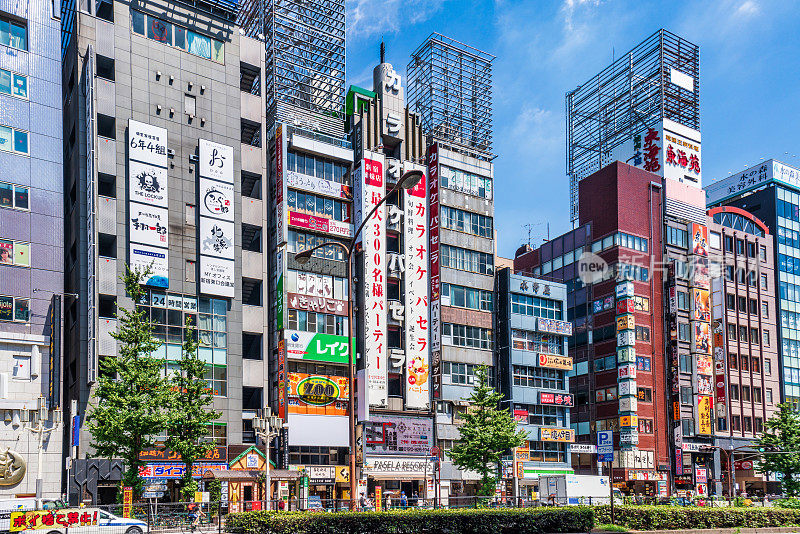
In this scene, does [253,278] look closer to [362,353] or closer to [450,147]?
[362,353]

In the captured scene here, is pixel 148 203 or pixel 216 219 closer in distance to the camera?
pixel 148 203

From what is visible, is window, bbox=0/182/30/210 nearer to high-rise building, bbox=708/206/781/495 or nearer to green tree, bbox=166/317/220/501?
green tree, bbox=166/317/220/501

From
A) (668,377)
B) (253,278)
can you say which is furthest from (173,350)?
(668,377)

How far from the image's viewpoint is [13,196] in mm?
57219

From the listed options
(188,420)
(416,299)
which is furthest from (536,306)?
(188,420)

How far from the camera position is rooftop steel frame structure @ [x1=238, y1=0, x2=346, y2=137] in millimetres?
75062

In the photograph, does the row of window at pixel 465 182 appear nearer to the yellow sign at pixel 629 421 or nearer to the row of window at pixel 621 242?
the row of window at pixel 621 242

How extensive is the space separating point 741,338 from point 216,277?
65309 millimetres

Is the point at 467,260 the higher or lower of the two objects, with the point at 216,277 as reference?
higher

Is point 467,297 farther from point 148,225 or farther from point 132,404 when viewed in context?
point 132,404

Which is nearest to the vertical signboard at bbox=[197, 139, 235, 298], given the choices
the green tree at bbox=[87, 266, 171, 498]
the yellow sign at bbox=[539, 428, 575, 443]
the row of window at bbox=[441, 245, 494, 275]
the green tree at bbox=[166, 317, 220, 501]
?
the green tree at bbox=[166, 317, 220, 501]

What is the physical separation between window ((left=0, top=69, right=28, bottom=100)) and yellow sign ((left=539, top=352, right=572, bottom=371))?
50.0 meters

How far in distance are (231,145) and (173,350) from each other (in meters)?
17.3

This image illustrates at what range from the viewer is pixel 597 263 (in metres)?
92.2
